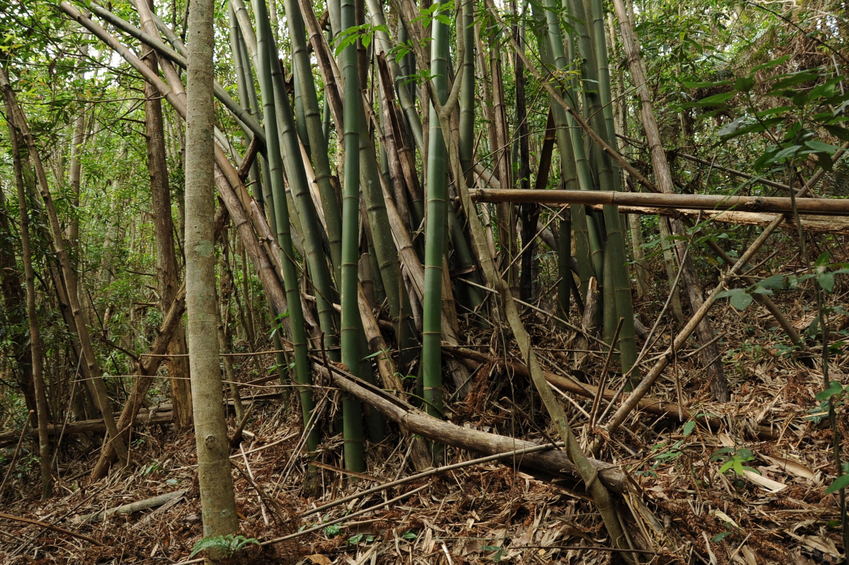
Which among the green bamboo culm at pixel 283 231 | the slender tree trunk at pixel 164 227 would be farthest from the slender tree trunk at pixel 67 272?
the green bamboo culm at pixel 283 231

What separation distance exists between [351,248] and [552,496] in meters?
1.21

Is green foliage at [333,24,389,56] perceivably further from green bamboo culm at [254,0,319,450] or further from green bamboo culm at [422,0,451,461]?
green bamboo culm at [254,0,319,450]

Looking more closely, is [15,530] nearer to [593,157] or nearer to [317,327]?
[317,327]

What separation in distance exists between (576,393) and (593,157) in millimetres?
1062

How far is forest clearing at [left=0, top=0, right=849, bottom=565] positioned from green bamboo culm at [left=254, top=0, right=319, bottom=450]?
15mm

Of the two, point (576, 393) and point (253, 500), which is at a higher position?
point (576, 393)

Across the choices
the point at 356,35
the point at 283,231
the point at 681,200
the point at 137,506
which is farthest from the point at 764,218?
the point at 137,506

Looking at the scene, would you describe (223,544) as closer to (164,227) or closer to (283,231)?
(283,231)

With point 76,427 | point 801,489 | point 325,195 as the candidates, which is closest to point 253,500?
point 325,195

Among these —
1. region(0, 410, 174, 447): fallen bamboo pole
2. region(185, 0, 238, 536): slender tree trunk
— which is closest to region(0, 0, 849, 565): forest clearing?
region(185, 0, 238, 536): slender tree trunk

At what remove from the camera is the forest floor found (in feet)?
5.25

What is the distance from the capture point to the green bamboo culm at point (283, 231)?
263 cm

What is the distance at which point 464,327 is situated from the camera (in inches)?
107

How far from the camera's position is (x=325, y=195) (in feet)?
8.55
